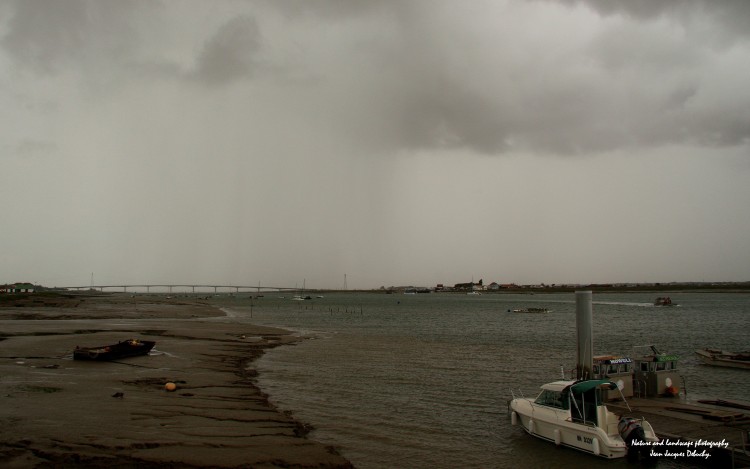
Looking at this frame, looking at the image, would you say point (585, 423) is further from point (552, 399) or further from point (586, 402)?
point (552, 399)

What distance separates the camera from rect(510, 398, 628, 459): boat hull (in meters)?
19.2

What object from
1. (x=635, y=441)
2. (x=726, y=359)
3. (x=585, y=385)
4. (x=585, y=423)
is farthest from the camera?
(x=726, y=359)

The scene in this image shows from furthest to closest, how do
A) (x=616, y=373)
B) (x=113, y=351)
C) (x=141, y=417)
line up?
(x=113, y=351)
(x=616, y=373)
(x=141, y=417)

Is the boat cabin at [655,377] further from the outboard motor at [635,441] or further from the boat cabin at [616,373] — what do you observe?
the outboard motor at [635,441]

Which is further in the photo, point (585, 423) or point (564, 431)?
point (564, 431)

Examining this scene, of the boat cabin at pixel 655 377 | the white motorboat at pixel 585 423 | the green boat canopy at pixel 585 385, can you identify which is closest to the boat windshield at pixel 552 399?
the white motorboat at pixel 585 423

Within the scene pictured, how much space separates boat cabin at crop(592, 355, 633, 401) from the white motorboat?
3.98m

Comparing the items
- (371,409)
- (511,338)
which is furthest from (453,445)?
(511,338)

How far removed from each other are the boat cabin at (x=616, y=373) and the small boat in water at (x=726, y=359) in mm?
24892

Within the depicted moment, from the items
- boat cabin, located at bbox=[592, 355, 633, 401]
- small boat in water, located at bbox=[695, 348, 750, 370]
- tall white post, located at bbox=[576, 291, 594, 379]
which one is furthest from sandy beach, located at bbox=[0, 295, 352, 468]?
small boat in water, located at bbox=[695, 348, 750, 370]

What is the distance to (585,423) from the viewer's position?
2025 cm

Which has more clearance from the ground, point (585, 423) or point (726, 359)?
point (585, 423)

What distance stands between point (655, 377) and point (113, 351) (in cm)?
3666

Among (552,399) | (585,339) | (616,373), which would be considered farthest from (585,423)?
(616,373)
